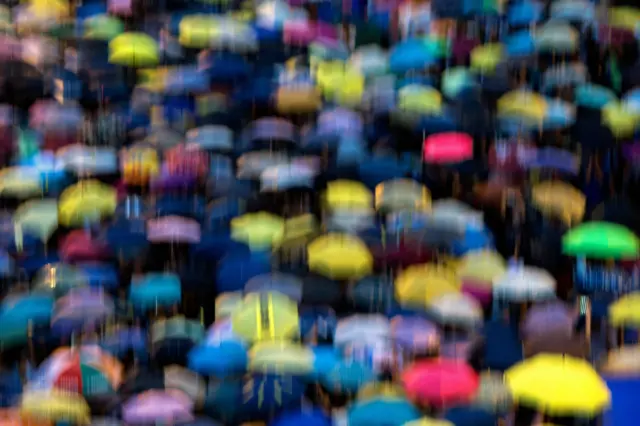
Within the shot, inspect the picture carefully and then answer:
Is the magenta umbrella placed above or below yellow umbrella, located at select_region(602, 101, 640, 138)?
below

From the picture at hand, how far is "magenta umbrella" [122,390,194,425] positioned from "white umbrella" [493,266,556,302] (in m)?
1.08

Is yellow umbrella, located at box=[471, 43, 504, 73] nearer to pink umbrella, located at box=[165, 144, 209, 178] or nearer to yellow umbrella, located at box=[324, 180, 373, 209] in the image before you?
yellow umbrella, located at box=[324, 180, 373, 209]

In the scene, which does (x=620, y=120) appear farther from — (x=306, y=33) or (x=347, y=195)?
(x=306, y=33)

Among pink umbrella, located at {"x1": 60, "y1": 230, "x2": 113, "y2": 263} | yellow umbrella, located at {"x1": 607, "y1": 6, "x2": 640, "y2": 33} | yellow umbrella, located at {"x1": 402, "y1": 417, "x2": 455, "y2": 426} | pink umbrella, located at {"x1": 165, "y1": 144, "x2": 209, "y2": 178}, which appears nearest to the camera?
yellow umbrella, located at {"x1": 402, "y1": 417, "x2": 455, "y2": 426}

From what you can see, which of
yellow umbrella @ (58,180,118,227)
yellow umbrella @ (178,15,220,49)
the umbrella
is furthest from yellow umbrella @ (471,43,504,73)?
the umbrella

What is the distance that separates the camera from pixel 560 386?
7.16 ft

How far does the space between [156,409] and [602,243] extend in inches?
64.3

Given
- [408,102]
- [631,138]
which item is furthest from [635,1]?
[408,102]

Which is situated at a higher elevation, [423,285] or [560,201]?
[560,201]

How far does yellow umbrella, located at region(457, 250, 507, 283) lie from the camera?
9.18ft

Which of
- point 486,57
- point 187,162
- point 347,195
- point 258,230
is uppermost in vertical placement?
point 486,57

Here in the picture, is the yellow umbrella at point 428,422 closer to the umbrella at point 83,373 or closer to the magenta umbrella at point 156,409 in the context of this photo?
the magenta umbrella at point 156,409

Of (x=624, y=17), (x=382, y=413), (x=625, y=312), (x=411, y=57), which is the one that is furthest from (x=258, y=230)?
(x=624, y=17)

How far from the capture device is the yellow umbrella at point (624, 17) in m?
4.48
